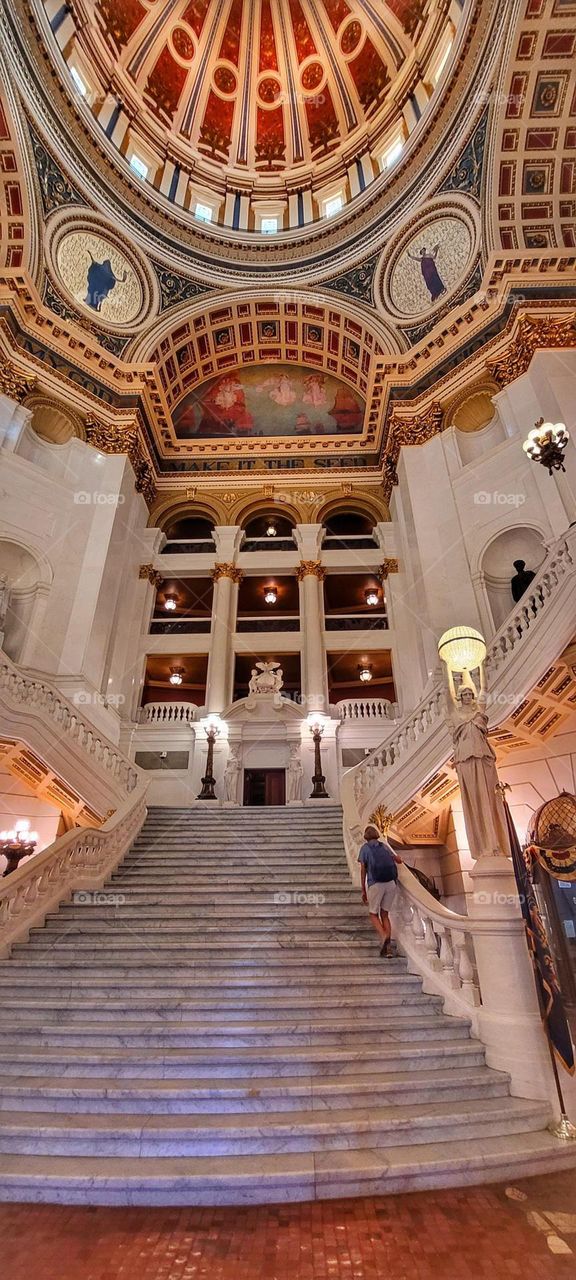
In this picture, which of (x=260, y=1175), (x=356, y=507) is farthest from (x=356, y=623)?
(x=260, y=1175)

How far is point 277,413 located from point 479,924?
1899cm

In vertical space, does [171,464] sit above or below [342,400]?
below

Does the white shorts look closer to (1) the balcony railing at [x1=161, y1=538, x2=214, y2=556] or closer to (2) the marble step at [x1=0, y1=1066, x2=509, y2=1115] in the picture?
(2) the marble step at [x1=0, y1=1066, x2=509, y2=1115]

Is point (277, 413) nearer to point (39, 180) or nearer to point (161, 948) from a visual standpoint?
point (39, 180)

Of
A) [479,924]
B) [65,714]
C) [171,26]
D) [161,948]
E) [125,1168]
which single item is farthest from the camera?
→ [171,26]

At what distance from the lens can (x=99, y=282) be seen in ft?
55.1

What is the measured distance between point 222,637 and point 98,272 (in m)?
12.0

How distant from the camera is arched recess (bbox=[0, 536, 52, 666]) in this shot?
1305 centimetres

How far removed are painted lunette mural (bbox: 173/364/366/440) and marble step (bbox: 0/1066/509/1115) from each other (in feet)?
62.9

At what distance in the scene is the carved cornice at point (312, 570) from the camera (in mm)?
17500

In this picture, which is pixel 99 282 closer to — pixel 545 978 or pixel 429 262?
pixel 429 262

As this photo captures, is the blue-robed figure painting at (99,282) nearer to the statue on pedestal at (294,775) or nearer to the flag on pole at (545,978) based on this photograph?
the statue on pedestal at (294,775)

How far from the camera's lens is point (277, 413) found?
794 inches

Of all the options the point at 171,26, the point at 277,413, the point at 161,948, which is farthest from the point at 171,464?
the point at 161,948
